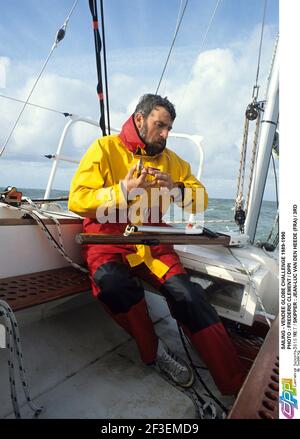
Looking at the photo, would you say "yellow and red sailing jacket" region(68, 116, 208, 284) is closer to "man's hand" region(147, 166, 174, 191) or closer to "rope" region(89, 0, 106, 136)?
"man's hand" region(147, 166, 174, 191)

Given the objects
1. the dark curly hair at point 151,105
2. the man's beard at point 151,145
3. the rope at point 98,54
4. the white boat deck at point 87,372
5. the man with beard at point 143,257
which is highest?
the rope at point 98,54

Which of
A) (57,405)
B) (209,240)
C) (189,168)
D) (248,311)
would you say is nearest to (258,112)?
(189,168)

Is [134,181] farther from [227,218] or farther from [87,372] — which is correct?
[227,218]

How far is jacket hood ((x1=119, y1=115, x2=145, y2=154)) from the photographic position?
1.96 m

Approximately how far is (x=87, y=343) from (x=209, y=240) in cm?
95

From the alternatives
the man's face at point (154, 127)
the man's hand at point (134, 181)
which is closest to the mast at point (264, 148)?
the man's face at point (154, 127)

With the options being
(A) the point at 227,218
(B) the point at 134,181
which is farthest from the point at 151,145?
(A) the point at 227,218

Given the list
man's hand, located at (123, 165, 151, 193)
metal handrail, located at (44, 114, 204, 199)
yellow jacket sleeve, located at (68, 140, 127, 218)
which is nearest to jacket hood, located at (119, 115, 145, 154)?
yellow jacket sleeve, located at (68, 140, 127, 218)

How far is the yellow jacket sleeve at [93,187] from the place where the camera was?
1.70 m

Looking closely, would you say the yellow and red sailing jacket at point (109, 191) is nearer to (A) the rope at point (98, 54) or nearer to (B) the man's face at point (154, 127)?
(B) the man's face at point (154, 127)

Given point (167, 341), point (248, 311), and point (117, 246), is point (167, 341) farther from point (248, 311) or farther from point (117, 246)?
point (117, 246)

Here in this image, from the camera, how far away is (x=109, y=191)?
1.71m

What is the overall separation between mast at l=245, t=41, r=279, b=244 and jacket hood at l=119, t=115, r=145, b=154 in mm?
1088

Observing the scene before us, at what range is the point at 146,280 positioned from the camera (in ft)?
6.16
